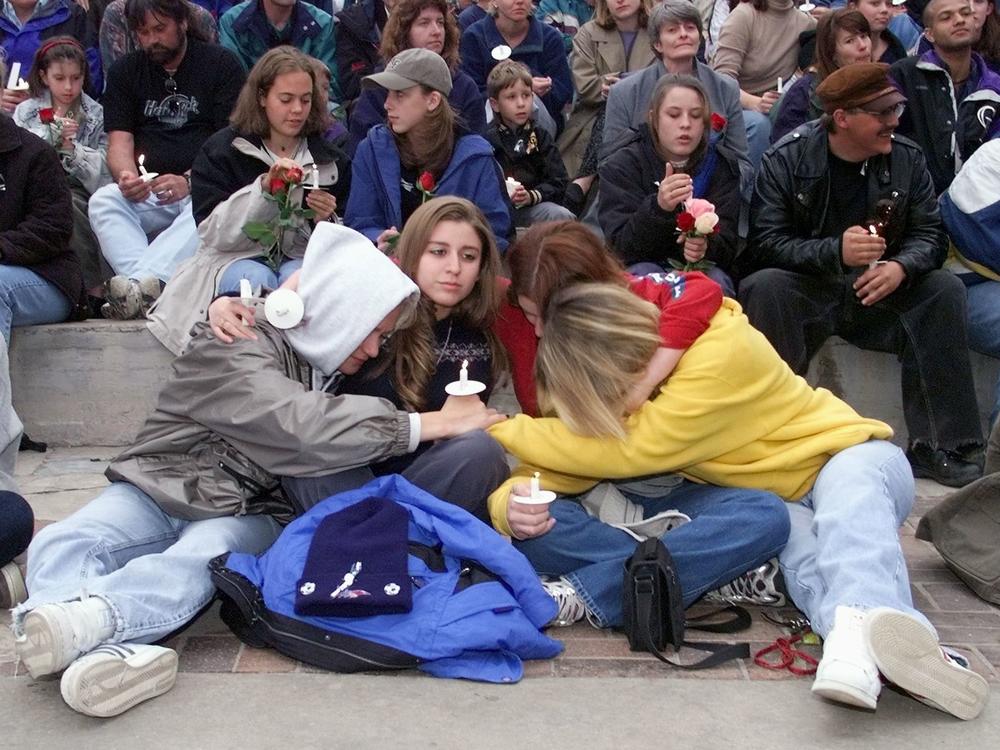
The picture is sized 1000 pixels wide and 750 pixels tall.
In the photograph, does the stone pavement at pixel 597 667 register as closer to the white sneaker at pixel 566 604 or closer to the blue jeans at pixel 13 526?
the white sneaker at pixel 566 604

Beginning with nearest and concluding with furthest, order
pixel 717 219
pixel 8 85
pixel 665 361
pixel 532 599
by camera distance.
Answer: pixel 532 599, pixel 665 361, pixel 717 219, pixel 8 85

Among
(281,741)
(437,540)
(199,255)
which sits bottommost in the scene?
(281,741)

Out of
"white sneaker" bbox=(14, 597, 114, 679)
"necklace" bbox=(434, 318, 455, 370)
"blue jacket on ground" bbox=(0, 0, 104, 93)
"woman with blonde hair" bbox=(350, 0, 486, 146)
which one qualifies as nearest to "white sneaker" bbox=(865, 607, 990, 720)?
"necklace" bbox=(434, 318, 455, 370)

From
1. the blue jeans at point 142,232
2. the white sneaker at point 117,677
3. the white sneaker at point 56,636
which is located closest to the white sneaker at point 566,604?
the white sneaker at point 117,677

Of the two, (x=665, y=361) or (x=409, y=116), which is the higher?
(x=409, y=116)

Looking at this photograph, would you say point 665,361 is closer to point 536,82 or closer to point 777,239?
point 777,239

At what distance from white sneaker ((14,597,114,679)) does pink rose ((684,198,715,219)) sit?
9.86 feet

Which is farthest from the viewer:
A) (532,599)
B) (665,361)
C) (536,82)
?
(536,82)

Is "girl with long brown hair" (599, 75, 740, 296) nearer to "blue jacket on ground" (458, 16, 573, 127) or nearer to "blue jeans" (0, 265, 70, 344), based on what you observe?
"blue jacket on ground" (458, 16, 573, 127)

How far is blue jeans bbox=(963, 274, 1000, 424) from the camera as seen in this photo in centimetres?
548

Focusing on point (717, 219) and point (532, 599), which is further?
point (717, 219)

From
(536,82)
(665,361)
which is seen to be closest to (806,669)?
(665,361)

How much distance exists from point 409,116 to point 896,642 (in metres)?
3.33

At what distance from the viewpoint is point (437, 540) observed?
368 centimetres
